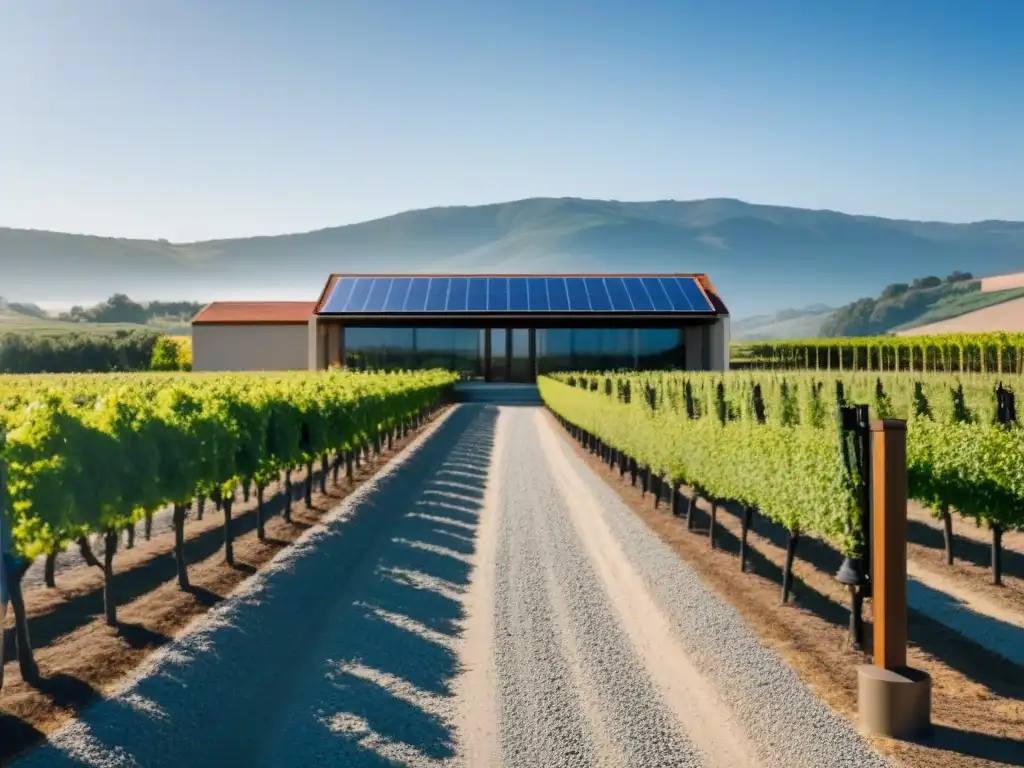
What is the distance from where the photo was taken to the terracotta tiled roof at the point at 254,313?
2347 inches

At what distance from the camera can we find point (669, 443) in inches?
620

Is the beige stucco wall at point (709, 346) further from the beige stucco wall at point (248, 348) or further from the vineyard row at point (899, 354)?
the beige stucco wall at point (248, 348)

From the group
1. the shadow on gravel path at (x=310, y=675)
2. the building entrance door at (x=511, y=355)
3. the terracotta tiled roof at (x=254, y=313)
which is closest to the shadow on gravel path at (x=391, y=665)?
the shadow on gravel path at (x=310, y=675)

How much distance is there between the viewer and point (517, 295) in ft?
181

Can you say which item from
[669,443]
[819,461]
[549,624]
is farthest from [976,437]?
[549,624]

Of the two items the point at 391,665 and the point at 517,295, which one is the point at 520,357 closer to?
the point at 517,295

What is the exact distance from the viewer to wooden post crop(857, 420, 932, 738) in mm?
7312

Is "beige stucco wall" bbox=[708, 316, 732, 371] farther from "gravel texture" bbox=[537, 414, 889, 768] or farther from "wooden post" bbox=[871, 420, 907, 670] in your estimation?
"wooden post" bbox=[871, 420, 907, 670]

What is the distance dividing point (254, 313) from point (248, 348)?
9.65 ft

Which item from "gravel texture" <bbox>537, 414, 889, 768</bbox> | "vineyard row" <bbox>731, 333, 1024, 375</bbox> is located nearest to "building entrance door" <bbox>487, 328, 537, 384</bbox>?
"vineyard row" <bbox>731, 333, 1024, 375</bbox>

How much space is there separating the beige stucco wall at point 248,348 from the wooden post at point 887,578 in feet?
178

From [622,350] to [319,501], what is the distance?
3848 cm

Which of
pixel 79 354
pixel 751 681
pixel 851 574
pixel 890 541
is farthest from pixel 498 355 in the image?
pixel 79 354

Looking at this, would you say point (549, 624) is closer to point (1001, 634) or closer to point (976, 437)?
point (1001, 634)
